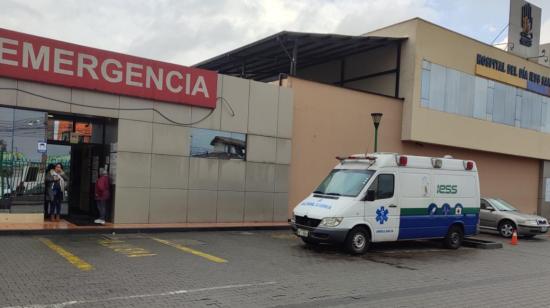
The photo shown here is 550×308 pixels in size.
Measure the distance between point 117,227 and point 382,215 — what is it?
7.07 metres

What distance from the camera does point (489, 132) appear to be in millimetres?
24969

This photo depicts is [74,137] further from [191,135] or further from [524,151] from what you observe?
[524,151]

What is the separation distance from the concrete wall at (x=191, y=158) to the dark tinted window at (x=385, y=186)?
19.8 ft

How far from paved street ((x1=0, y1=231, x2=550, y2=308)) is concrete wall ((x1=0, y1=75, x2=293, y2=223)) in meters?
2.12

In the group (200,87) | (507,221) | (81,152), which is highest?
(200,87)

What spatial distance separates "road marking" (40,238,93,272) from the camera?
867 centimetres

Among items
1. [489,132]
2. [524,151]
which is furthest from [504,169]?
[489,132]

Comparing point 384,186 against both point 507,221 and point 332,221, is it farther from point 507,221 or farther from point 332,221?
point 507,221

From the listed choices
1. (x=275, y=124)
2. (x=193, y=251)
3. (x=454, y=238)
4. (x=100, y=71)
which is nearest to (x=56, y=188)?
(x=100, y=71)

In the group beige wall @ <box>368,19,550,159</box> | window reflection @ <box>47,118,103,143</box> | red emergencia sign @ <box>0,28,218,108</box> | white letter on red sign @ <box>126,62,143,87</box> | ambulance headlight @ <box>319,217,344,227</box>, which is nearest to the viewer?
ambulance headlight @ <box>319,217,344,227</box>

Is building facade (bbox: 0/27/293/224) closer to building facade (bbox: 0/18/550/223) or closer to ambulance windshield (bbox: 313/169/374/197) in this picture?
building facade (bbox: 0/18/550/223)

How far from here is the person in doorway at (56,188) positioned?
555 inches

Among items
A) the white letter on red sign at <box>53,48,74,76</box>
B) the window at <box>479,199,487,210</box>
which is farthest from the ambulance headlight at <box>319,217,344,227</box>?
the window at <box>479,199,487,210</box>

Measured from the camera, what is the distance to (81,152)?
681 inches
